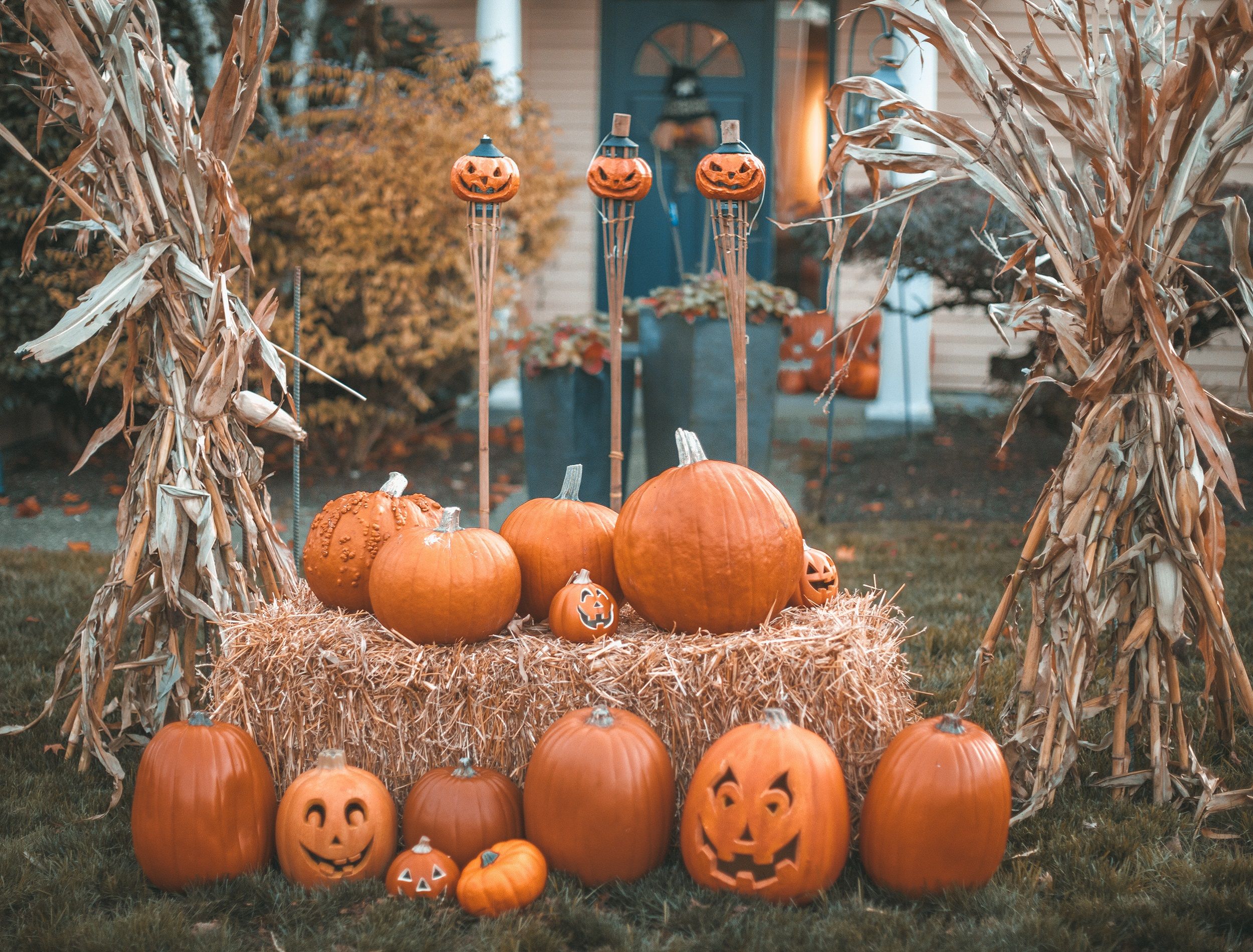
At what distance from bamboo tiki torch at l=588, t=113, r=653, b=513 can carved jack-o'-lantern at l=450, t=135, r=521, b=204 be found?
233 mm

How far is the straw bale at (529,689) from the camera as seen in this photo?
2.39 meters

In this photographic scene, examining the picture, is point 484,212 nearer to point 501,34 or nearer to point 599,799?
point 599,799

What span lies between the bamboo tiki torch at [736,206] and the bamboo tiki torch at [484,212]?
1.81ft

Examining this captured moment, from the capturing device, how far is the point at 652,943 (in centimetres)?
200

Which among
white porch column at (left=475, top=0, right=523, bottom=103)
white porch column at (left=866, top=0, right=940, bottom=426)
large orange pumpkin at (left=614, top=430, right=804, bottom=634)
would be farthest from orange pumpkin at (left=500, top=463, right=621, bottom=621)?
white porch column at (left=475, top=0, right=523, bottom=103)

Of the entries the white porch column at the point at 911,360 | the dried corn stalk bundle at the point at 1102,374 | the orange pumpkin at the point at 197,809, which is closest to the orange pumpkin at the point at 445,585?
the orange pumpkin at the point at 197,809

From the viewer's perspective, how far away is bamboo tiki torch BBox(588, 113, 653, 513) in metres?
2.94

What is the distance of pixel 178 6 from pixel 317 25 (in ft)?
2.80

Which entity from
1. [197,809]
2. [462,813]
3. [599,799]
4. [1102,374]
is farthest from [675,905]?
[1102,374]

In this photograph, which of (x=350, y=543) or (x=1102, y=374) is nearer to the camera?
(x=1102, y=374)

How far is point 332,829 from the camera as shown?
87.5 inches

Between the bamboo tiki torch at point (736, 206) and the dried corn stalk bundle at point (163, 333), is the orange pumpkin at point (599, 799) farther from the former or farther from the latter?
the dried corn stalk bundle at point (163, 333)

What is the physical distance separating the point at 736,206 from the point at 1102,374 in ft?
3.50

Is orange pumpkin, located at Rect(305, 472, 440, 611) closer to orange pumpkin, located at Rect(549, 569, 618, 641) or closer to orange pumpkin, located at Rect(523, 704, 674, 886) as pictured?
orange pumpkin, located at Rect(549, 569, 618, 641)
